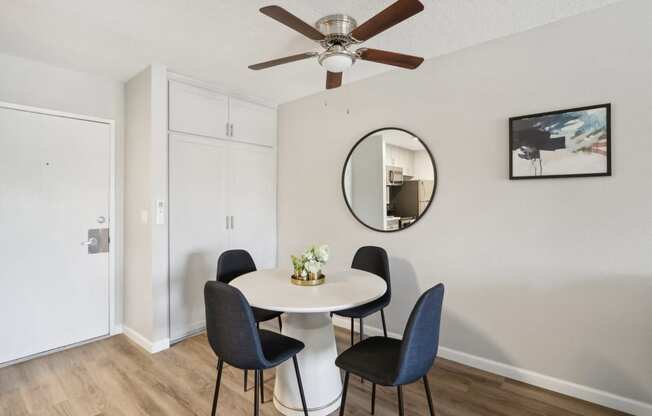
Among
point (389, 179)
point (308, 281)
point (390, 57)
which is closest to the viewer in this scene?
point (390, 57)

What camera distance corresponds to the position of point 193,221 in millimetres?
3229

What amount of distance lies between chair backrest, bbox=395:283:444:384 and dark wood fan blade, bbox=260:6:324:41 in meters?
1.41

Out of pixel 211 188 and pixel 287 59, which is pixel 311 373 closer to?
pixel 287 59

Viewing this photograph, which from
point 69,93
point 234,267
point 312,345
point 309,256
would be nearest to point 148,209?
point 234,267

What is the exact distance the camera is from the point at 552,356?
2.28 m

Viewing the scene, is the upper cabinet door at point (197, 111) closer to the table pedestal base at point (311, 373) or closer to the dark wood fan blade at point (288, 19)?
the dark wood fan blade at point (288, 19)

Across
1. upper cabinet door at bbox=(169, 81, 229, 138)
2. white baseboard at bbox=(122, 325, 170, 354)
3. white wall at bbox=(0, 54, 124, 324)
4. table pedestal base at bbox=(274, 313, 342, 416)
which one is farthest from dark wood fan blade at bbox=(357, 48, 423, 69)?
white baseboard at bbox=(122, 325, 170, 354)

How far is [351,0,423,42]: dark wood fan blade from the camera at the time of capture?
1452 mm

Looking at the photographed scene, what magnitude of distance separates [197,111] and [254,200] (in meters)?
1.11

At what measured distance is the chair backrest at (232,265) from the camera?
2.67 meters

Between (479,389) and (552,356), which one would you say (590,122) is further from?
(479,389)

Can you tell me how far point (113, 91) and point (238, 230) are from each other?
71.2 inches

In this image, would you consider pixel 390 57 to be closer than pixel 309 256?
Yes

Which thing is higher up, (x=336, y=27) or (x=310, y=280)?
(x=336, y=27)
